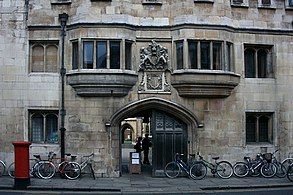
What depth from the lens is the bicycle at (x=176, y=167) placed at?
18.3 metres

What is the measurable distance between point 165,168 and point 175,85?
3.49 metres

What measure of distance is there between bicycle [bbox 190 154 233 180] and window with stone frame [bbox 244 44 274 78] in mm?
4157

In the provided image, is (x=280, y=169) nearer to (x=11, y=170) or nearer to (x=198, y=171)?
(x=198, y=171)

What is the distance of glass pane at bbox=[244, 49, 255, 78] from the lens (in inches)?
788

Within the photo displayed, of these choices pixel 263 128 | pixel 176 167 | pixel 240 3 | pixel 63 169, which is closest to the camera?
pixel 63 169

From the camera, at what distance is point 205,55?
1880 centimetres

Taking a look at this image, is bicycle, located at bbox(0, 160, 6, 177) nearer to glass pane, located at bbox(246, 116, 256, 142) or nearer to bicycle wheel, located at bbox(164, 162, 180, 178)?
bicycle wheel, located at bbox(164, 162, 180, 178)

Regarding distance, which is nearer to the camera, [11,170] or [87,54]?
[11,170]

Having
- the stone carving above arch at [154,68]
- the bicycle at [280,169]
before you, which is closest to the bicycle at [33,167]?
the stone carving above arch at [154,68]

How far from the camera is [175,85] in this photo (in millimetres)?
18688

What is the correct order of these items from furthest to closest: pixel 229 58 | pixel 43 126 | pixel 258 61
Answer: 1. pixel 258 61
2. pixel 229 58
3. pixel 43 126

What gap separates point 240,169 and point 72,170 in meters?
7.04

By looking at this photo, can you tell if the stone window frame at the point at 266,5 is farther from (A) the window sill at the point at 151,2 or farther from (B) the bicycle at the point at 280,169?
(B) the bicycle at the point at 280,169

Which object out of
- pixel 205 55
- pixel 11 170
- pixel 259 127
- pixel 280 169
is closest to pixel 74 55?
pixel 11 170
